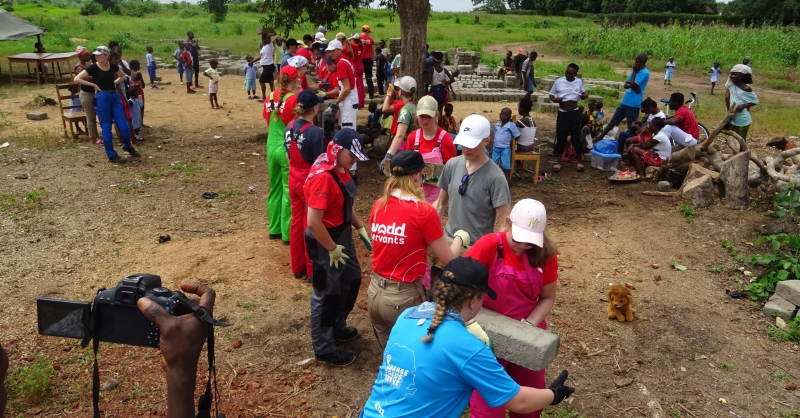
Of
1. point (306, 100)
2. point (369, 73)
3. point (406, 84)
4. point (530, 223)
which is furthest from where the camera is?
point (369, 73)

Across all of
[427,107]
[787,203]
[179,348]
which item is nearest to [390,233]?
[179,348]

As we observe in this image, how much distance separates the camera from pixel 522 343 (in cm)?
309

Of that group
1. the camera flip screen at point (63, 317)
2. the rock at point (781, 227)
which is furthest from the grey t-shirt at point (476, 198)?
the rock at point (781, 227)

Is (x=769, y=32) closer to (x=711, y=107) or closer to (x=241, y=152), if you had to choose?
(x=711, y=107)

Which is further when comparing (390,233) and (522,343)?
(390,233)

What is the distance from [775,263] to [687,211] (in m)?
1.63

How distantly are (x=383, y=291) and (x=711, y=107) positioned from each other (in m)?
15.2

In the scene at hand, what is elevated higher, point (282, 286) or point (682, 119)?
point (682, 119)

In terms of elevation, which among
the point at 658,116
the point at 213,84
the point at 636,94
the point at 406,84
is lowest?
the point at 658,116

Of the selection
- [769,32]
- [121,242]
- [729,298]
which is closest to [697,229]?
[729,298]

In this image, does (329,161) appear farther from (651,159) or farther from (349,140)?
(651,159)

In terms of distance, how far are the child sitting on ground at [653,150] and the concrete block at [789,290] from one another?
12.5 feet

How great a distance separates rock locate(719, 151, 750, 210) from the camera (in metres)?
7.91

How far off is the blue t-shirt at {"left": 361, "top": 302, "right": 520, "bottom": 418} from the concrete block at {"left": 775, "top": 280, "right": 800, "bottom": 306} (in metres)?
4.54
